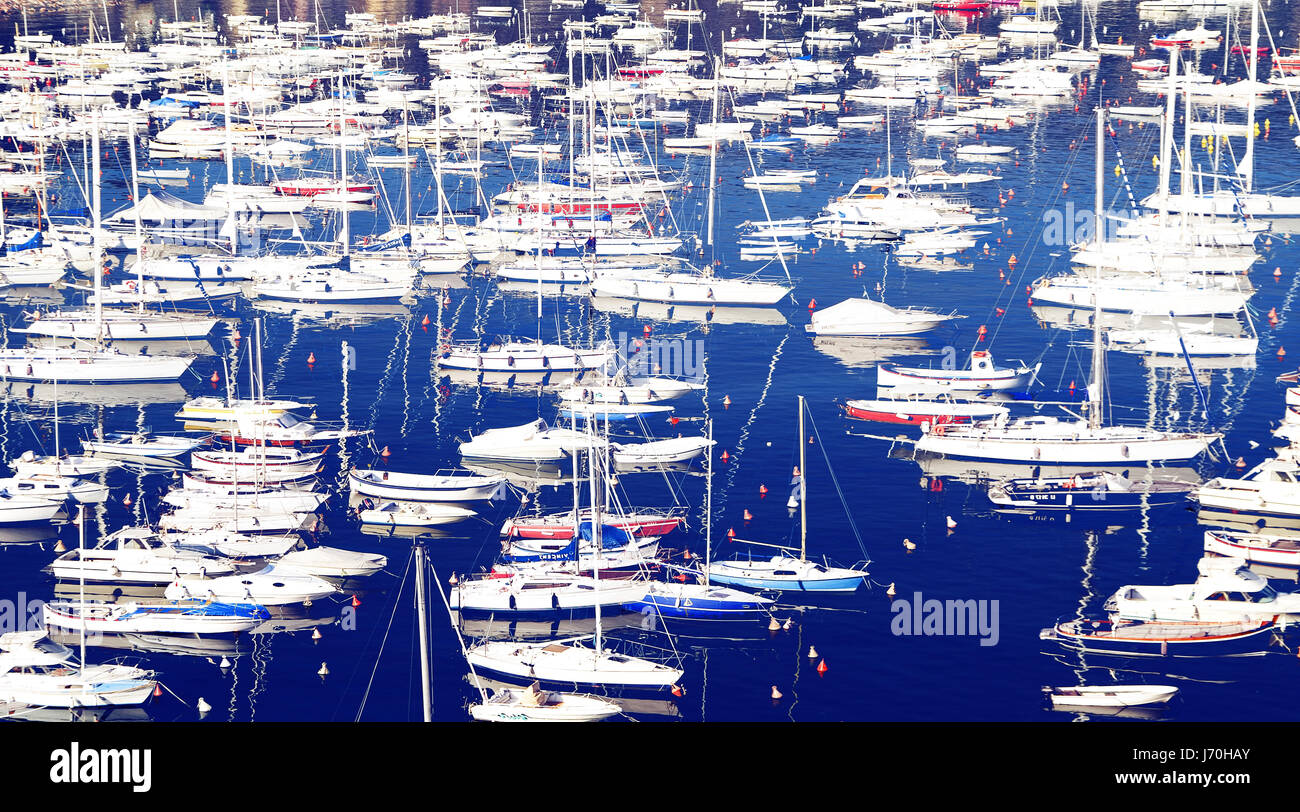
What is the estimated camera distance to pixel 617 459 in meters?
73.2

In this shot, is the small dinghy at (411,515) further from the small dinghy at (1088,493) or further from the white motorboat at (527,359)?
the small dinghy at (1088,493)

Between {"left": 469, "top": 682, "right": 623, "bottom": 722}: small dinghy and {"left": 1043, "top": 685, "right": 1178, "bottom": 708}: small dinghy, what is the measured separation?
46.9ft

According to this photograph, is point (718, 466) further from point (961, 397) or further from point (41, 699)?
point (41, 699)

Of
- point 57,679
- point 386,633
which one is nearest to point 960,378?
point 386,633

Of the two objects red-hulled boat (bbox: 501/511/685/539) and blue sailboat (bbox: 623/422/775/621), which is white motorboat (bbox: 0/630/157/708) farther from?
blue sailboat (bbox: 623/422/775/621)

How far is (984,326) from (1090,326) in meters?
6.46

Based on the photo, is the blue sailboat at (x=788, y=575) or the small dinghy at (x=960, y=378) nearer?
the blue sailboat at (x=788, y=575)

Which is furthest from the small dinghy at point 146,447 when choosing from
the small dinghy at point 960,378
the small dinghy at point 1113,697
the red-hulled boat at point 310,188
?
the red-hulled boat at point 310,188

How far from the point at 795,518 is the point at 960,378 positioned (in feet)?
65.5

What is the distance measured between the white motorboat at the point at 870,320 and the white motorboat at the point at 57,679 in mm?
51653

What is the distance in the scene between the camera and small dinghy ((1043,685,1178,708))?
50.4 m

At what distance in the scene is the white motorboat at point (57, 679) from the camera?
50531mm

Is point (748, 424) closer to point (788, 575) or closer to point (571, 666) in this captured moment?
point (788, 575)
